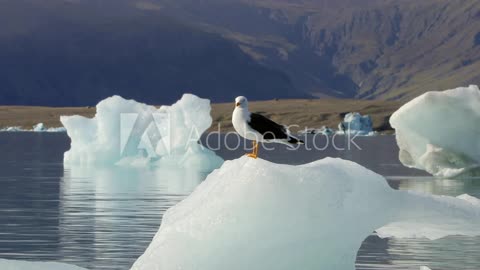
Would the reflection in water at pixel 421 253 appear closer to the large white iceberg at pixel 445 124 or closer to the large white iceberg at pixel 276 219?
the large white iceberg at pixel 276 219

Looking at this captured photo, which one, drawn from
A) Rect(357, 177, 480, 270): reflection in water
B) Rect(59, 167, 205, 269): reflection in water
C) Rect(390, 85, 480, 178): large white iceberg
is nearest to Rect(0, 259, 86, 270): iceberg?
Rect(59, 167, 205, 269): reflection in water

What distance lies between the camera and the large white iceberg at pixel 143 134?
1887 inches

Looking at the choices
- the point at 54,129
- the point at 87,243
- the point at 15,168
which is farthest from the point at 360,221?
the point at 54,129

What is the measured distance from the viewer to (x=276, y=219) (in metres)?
12.6

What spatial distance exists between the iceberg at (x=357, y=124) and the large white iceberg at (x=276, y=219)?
122 m

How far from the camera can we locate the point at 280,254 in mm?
12672

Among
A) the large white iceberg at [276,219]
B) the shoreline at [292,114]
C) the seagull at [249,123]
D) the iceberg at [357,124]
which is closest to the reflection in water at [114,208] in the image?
the seagull at [249,123]

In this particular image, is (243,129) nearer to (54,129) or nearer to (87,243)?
(87,243)

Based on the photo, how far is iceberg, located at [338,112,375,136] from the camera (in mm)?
136050

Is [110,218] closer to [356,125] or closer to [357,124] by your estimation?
[357,124]

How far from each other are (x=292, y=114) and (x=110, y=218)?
15319 cm

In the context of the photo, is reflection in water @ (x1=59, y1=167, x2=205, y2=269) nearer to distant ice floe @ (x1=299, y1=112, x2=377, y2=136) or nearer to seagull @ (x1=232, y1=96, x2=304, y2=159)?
seagull @ (x1=232, y1=96, x2=304, y2=159)

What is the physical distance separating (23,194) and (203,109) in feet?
41.4

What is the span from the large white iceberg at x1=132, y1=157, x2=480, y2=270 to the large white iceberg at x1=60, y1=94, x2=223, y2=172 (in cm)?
3383
